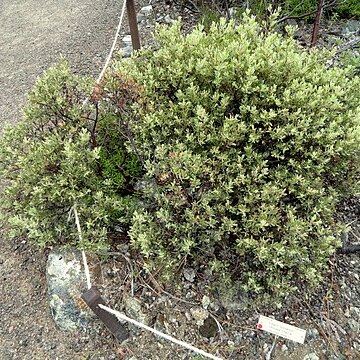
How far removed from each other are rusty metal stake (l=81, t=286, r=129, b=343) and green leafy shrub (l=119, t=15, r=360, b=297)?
0.98 ft

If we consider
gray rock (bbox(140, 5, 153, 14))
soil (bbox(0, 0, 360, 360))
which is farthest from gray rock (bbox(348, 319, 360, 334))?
gray rock (bbox(140, 5, 153, 14))

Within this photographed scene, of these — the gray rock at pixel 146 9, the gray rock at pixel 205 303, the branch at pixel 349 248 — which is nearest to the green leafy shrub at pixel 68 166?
the gray rock at pixel 205 303

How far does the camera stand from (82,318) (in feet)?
7.31

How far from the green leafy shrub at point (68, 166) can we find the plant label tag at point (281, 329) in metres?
0.87

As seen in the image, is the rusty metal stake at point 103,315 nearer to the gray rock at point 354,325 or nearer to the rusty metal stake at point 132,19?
the gray rock at point 354,325

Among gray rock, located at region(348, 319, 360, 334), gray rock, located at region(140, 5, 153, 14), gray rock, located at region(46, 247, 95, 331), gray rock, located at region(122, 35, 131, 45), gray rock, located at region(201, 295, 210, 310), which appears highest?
gray rock, located at region(140, 5, 153, 14)

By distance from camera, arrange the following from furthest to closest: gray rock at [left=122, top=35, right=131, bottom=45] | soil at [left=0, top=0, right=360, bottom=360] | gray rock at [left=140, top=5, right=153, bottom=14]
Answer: gray rock at [left=140, top=5, right=153, bottom=14] < gray rock at [left=122, top=35, right=131, bottom=45] < soil at [left=0, top=0, right=360, bottom=360]

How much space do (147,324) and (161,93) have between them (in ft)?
4.10

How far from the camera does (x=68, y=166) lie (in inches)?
87.7

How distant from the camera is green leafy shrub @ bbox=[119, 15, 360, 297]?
201cm

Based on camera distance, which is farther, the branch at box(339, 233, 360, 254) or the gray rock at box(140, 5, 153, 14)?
the gray rock at box(140, 5, 153, 14)

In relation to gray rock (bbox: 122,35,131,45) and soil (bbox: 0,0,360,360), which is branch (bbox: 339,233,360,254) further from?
gray rock (bbox: 122,35,131,45)

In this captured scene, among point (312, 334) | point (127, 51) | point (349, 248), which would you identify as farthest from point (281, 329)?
point (127, 51)

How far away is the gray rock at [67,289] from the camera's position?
7.30ft
